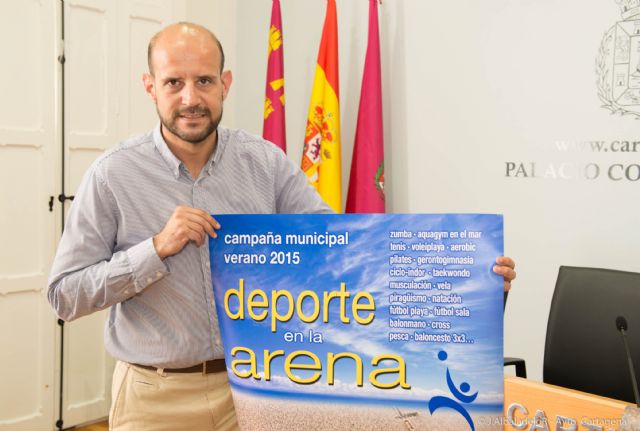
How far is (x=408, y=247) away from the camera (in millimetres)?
1314

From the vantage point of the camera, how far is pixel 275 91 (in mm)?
3822

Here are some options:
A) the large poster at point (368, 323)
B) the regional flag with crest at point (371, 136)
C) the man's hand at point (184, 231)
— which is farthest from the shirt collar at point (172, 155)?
the regional flag with crest at point (371, 136)

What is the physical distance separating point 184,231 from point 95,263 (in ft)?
0.98

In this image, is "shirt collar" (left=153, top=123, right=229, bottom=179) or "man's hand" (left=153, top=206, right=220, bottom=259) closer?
"man's hand" (left=153, top=206, right=220, bottom=259)

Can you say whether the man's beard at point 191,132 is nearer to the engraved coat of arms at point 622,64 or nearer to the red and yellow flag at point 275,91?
the engraved coat of arms at point 622,64

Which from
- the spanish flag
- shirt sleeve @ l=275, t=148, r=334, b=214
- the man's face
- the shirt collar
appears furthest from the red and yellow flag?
the man's face

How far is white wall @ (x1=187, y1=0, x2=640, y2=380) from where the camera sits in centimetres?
288

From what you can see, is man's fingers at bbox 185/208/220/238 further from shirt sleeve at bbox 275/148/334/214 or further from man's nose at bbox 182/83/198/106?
shirt sleeve at bbox 275/148/334/214

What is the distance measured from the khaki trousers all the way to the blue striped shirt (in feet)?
0.15

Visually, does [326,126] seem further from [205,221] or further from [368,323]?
[368,323]

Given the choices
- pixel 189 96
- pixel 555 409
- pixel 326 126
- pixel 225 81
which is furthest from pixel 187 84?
pixel 326 126

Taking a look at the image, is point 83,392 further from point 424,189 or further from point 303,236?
point 303,236

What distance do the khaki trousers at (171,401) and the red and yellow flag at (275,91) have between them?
223 centimetres

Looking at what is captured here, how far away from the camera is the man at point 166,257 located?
65.4 inches
